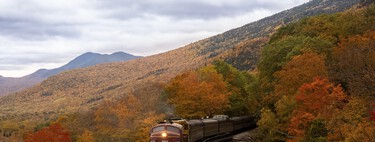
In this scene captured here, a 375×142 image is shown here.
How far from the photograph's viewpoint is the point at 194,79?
78.1 m

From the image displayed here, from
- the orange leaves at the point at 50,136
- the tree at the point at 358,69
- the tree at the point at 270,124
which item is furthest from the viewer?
the orange leaves at the point at 50,136

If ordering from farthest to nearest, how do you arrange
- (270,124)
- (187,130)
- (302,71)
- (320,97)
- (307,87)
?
(270,124), (302,71), (187,130), (307,87), (320,97)

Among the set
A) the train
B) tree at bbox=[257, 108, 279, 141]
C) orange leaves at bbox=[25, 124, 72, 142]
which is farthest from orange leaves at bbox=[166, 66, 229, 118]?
orange leaves at bbox=[25, 124, 72, 142]

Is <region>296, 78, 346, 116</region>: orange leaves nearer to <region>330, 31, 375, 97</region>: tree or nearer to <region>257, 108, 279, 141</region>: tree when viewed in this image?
<region>330, 31, 375, 97</region>: tree

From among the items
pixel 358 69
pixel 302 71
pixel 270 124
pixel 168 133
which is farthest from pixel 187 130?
pixel 358 69

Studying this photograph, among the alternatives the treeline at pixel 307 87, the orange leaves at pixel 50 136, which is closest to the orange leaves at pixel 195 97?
the treeline at pixel 307 87

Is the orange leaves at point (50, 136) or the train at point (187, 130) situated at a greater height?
the train at point (187, 130)

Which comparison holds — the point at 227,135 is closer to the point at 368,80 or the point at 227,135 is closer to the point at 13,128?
the point at 368,80

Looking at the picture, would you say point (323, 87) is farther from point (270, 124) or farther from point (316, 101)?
→ point (270, 124)

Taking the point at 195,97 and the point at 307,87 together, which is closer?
the point at 307,87

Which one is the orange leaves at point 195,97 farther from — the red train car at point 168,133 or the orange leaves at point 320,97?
the orange leaves at point 320,97

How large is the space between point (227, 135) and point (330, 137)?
1104 inches

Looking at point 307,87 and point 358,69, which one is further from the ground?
point 358,69

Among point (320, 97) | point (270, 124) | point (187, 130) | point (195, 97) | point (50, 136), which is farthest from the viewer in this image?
point (50, 136)
